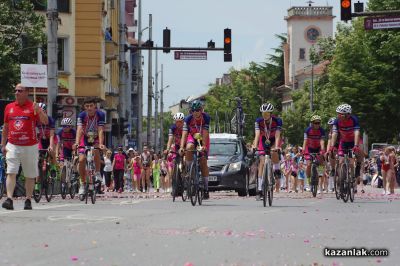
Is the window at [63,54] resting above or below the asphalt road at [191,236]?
above

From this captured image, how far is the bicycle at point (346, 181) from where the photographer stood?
76.4ft

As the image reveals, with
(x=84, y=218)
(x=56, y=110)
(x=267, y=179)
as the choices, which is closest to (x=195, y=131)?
(x=267, y=179)

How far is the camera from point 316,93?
12031 centimetres

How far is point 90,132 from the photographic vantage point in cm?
2191

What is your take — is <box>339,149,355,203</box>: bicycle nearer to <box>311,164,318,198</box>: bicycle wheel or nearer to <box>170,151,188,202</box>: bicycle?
<box>170,151,188,202</box>: bicycle

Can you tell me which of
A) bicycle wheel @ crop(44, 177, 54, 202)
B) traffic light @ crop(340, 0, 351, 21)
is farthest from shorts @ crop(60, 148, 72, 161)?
traffic light @ crop(340, 0, 351, 21)

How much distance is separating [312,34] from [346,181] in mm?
165702

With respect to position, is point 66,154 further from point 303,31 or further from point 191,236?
point 303,31

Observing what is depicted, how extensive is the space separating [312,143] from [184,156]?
6518 millimetres

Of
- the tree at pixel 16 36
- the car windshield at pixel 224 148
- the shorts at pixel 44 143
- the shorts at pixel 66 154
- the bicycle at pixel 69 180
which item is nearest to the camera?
the shorts at pixel 44 143

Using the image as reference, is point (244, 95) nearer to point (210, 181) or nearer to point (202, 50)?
point (202, 50)

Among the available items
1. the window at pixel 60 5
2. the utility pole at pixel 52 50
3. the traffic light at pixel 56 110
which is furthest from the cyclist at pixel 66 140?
the window at pixel 60 5

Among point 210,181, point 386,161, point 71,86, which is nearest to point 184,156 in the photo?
point 210,181

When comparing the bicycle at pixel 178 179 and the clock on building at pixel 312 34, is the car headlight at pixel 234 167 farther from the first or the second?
the clock on building at pixel 312 34
